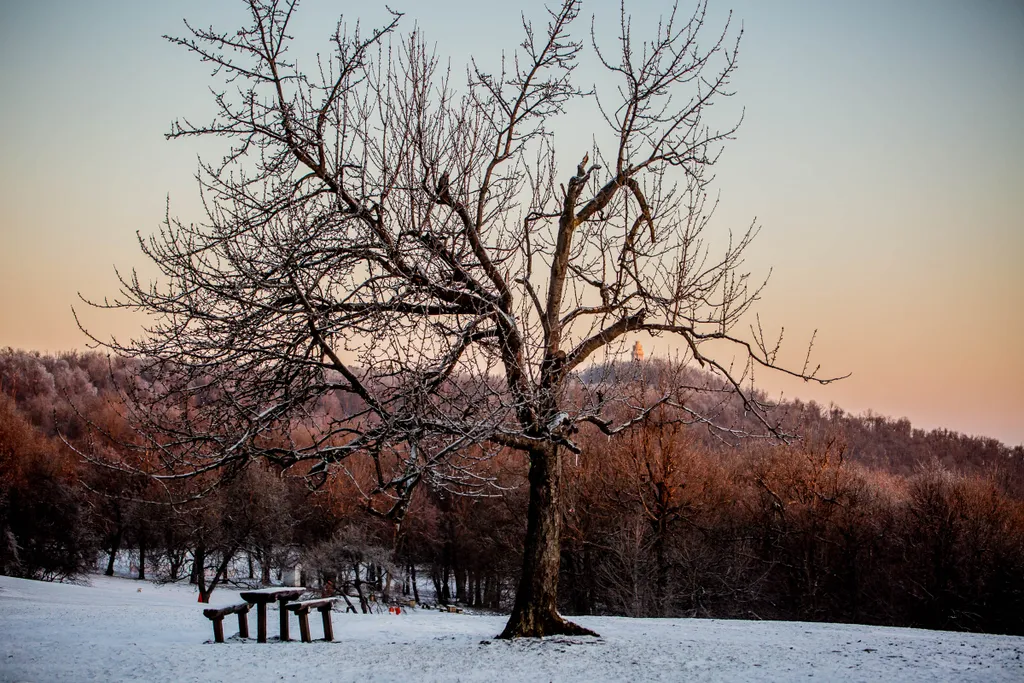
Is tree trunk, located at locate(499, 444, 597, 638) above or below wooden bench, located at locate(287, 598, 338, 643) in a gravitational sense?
above

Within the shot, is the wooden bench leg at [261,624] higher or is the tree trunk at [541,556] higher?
the tree trunk at [541,556]

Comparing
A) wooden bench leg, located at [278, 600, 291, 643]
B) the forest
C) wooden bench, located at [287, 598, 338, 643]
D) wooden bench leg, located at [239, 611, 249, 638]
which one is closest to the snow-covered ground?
wooden bench leg, located at [239, 611, 249, 638]

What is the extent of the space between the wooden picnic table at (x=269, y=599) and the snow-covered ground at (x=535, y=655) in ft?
1.29

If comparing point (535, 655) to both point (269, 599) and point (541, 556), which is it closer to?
point (541, 556)

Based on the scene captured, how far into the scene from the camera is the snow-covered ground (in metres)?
8.95

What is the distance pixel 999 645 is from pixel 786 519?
2101 centimetres

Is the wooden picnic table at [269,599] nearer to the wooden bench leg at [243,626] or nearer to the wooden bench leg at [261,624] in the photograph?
the wooden bench leg at [261,624]

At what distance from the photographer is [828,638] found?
38.0 feet

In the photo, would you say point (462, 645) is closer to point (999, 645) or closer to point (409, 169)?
point (409, 169)

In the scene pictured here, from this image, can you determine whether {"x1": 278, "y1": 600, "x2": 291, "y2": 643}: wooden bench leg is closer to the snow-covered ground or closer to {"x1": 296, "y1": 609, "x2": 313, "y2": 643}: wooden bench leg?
{"x1": 296, "y1": 609, "x2": 313, "y2": 643}: wooden bench leg

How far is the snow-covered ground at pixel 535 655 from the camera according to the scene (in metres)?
8.95

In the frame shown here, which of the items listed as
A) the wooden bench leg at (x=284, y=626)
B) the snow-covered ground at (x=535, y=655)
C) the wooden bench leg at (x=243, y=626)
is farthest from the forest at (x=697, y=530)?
the snow-covered ground at (x=535, y=655)

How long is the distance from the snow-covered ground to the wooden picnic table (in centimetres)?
39

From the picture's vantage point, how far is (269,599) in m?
12.9
